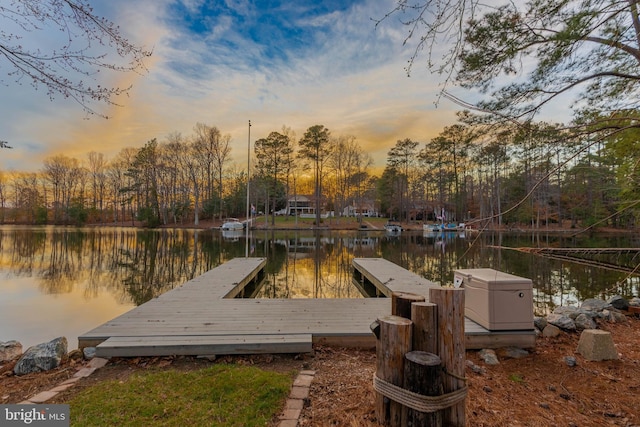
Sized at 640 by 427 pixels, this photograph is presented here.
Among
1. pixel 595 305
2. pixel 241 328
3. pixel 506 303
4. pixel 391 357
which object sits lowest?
pixel 595 305

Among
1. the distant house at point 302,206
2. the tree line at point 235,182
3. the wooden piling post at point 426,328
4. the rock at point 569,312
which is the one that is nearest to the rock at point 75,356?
the wooden piling post at point 426,328

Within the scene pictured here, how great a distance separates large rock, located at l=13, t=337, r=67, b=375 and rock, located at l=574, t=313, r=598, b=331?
6171 mm

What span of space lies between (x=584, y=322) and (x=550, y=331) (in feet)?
2.49

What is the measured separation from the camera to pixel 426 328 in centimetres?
184

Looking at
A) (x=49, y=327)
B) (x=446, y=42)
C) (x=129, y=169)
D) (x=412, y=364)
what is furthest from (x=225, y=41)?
(x=129, y=169)

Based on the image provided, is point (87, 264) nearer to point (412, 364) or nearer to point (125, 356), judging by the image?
point (125, 356)

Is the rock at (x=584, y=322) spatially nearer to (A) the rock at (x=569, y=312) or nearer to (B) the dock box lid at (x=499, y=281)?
(A) the rock at (x=569, y=312)

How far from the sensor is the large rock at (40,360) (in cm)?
A: 298

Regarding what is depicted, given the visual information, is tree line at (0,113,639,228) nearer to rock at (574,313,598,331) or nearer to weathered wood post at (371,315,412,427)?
rock at (574,313,598,331)

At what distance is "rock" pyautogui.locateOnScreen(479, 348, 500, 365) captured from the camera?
3145 millimetres

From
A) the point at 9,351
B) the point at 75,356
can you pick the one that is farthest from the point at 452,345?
the point at 9,351

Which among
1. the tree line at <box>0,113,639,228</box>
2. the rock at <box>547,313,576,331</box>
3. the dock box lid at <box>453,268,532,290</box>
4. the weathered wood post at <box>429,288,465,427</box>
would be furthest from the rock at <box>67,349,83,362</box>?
the tree line at <box>0,113,639,228</box>

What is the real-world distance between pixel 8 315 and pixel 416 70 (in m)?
7.95

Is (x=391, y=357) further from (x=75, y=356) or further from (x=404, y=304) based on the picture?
(x=75, y=356)
